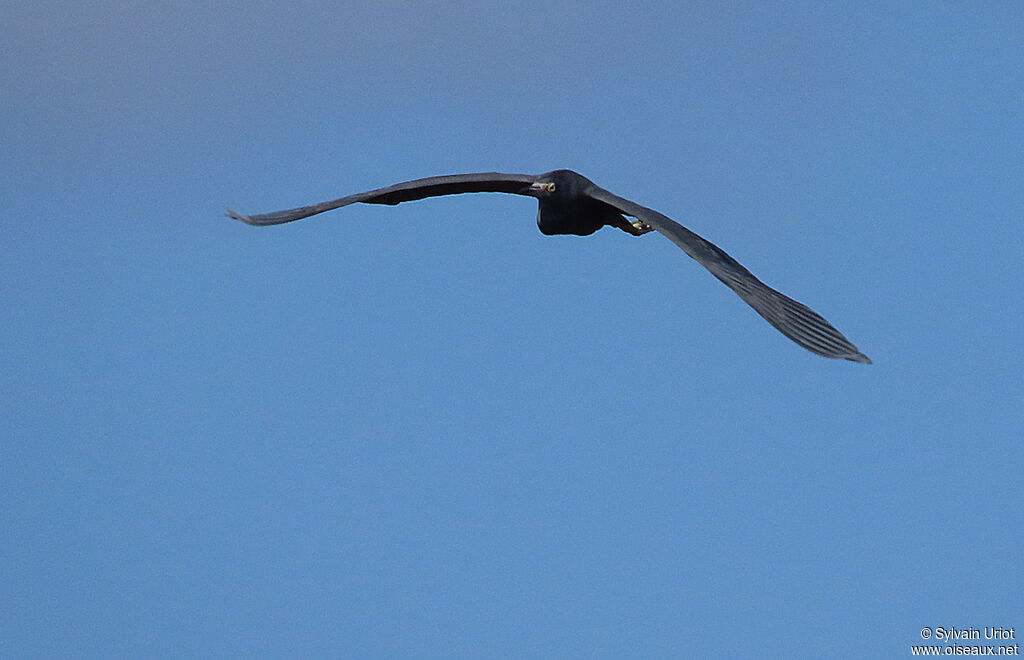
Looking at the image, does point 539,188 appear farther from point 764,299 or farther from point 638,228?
point 764,299

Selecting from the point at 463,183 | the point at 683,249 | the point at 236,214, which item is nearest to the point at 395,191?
the point at 463,183

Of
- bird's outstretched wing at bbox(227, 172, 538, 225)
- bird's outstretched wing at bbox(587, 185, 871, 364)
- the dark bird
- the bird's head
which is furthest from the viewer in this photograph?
bird's outstretched wing at bbox(227, 172, 538, 225)

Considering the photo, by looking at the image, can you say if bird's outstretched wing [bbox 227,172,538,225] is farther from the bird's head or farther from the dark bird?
the bird's head

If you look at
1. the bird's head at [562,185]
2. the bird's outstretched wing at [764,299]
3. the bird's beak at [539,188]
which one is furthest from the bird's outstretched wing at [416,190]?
the bird's outstretched wing at [764,299]

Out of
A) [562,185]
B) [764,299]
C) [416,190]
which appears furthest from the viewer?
[416,190]

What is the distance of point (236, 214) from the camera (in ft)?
46.9

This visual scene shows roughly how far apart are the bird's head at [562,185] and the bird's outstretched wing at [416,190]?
1.17 ft

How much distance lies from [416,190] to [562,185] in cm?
178

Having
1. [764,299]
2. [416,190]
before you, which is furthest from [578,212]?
[764,299]

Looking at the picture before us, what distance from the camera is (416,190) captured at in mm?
14328

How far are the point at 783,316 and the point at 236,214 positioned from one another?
6585 millimetres

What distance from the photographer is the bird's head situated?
A: 1338 centimetres

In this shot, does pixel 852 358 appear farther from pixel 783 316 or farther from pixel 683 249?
pixel 683 249

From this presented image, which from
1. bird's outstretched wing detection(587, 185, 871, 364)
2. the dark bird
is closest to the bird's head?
the dark bird
